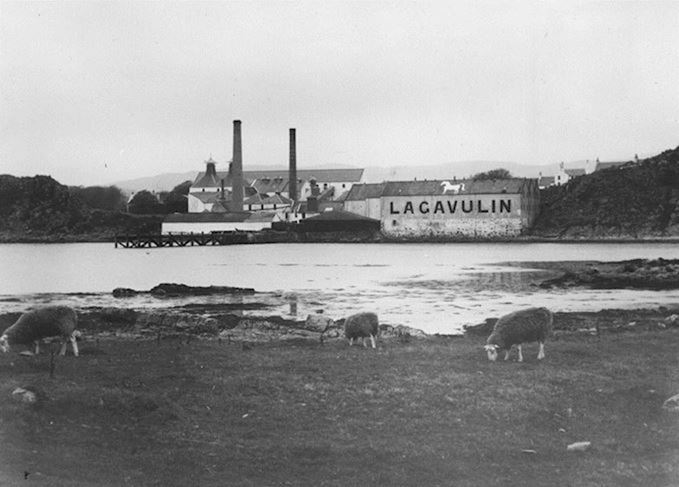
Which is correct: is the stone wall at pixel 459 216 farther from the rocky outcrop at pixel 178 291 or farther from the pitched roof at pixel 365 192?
the rocky outcrop at pixel 178 291

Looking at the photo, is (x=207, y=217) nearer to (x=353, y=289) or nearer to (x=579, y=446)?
(x=353, y=289)

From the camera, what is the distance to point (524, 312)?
13.9 meters

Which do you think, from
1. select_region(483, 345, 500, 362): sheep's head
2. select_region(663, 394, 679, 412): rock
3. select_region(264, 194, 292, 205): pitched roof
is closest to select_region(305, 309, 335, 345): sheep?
select_region(483, 345, 500, 362): sheep's head

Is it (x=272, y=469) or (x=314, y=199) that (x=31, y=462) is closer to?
(x=272, y=469)

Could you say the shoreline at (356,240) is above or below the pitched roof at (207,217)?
below

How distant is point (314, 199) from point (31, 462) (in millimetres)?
104363

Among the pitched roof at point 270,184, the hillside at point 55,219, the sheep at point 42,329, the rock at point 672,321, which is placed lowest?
the rock at point 672,321

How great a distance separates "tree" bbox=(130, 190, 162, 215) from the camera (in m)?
121

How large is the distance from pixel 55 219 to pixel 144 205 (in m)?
24.2

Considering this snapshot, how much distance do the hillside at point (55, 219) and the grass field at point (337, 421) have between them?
233 ft

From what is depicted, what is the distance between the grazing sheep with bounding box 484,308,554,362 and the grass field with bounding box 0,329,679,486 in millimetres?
523

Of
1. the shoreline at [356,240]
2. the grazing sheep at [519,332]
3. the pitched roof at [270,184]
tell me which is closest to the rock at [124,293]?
the grazing sheep at [519,332]

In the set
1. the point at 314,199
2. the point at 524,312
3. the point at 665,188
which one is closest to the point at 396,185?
the point at 314,199

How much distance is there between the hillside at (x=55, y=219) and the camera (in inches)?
3410
